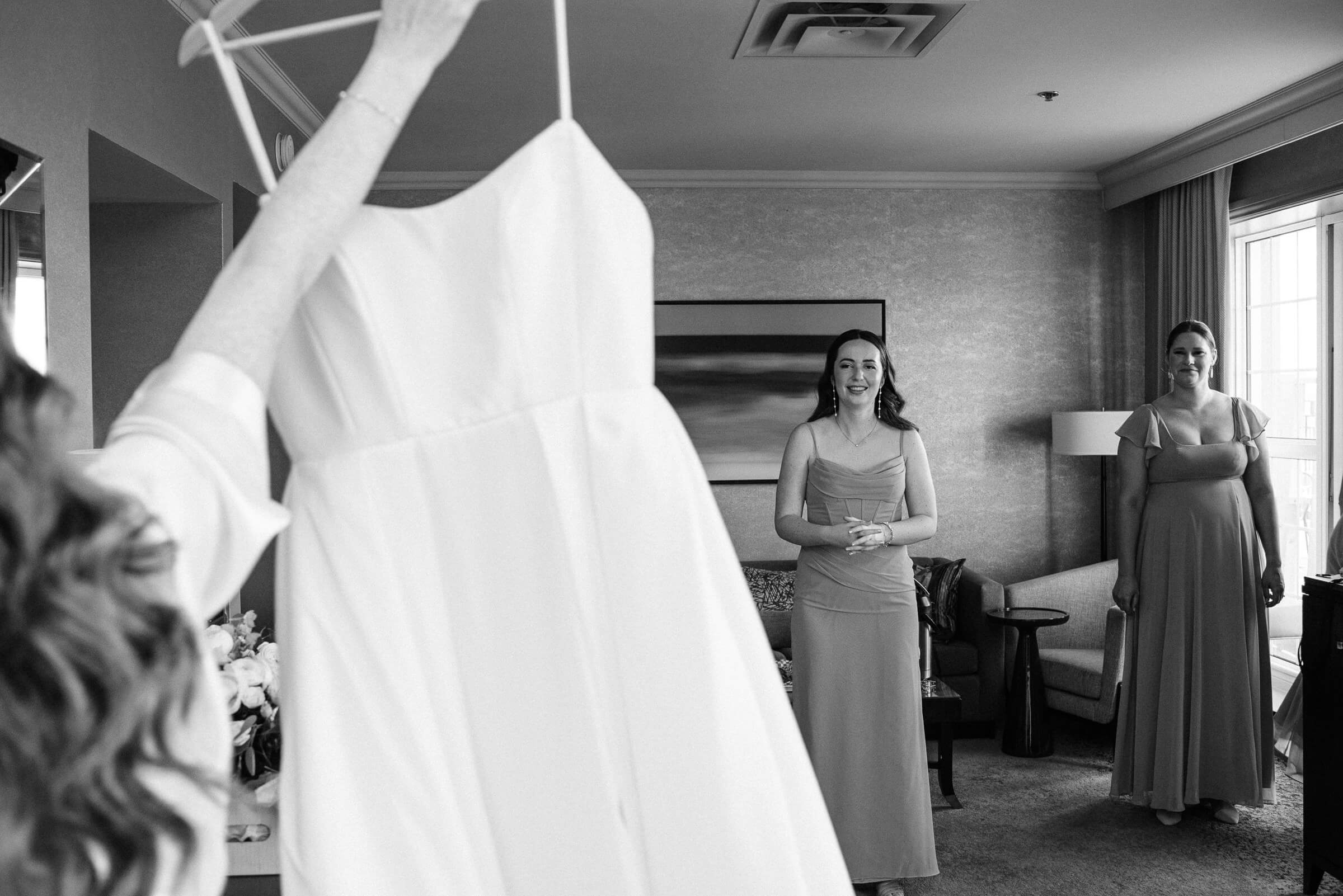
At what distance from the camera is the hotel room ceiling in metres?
3.86

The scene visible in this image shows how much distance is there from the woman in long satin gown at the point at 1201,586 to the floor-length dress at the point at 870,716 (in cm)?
111

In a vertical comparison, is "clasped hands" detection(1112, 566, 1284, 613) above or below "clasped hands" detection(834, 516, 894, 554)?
below

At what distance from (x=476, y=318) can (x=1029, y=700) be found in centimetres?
480

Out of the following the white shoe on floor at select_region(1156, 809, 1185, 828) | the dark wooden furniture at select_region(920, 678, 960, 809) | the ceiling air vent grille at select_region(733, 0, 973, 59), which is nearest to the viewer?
the ceiling air vent grille at select_region(733, 0, 973, 59)

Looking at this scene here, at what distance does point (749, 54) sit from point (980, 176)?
105 inches

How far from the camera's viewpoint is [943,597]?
18.6 ft

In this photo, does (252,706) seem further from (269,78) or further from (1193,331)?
(1193,331)

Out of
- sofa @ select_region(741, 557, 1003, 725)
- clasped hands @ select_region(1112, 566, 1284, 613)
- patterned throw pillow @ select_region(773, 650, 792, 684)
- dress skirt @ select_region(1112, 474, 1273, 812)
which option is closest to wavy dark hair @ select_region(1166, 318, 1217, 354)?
dress skirt @ select_region(1112, 474, 1273, 812)

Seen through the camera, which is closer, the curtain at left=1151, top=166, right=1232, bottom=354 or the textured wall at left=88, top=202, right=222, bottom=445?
the textured wall at left=88, top=202, right=222, bottom=445

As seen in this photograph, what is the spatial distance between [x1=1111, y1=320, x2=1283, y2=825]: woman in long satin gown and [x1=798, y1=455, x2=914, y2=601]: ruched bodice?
109 cm

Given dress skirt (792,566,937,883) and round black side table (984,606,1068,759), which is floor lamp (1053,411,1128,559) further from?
dress skirt (792,566,937,883)

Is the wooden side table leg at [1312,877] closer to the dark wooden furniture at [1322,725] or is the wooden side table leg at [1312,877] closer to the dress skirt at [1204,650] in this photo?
the dark wooden furniture at [1322,725]

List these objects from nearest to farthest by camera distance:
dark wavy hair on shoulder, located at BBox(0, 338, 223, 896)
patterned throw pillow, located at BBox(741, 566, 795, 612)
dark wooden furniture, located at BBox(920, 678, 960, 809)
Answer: dark wavy hair on shoulder, located at BBox(0, 338, 223, 896), dark wooden furniture, located at BBox(920, 678, 960, 809), patterned throw pillow, located at BBox(741, 566, 795, 612)

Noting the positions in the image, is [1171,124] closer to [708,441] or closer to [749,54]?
[749,54]
